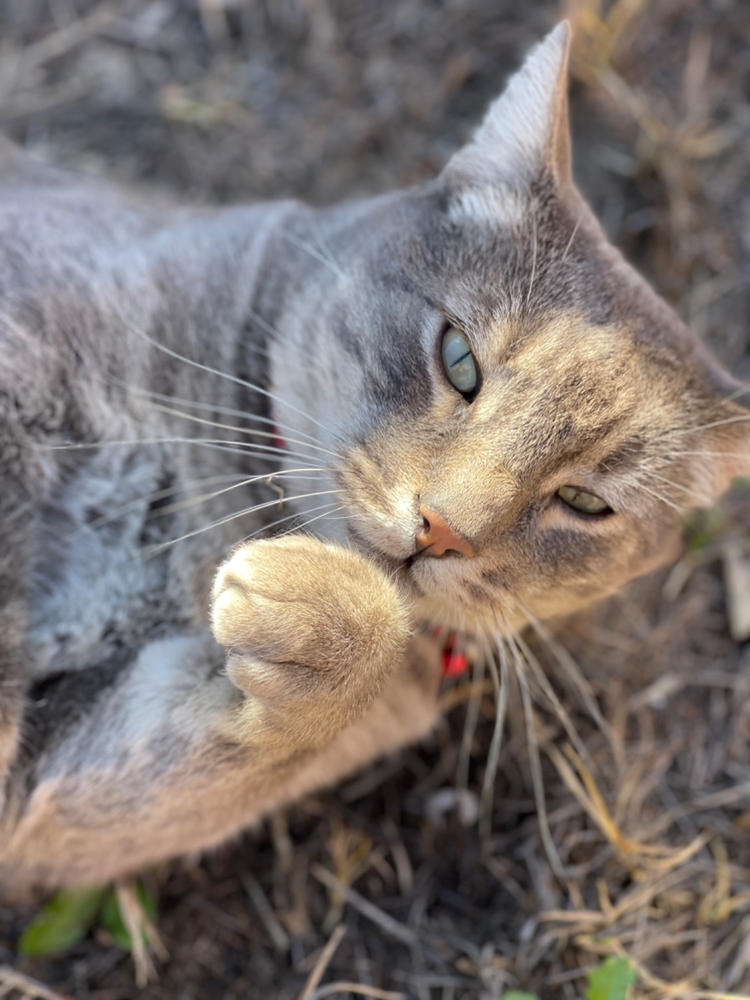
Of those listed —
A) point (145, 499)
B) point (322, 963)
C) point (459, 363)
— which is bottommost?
point (322, 963)

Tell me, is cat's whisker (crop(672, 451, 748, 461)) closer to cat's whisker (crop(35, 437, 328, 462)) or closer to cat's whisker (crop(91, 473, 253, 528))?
cat's whisker (crop(35, 437, 328, 462))

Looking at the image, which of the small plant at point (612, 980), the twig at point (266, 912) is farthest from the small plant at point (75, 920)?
the small plant at point (612, 980)

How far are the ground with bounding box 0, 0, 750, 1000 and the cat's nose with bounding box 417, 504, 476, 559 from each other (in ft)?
2.46

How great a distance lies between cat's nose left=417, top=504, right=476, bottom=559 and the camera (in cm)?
163

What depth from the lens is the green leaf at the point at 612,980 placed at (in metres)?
2.03

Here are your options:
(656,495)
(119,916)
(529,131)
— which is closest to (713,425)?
(656,495)

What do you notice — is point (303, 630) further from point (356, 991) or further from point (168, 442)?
point (356, 991)

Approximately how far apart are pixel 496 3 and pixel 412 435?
229 centimetres

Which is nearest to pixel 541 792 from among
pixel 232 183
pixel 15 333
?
pixel 15 333

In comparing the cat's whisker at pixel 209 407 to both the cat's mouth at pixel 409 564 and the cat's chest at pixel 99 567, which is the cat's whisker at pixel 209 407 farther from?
the cat's mouth at pixel 409 564

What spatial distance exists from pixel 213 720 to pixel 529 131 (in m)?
1.46

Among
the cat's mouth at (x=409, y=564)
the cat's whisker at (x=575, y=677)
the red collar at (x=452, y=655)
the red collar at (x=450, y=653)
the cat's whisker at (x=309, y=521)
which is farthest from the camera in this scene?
the cat's whisker at (x=575, y=677)

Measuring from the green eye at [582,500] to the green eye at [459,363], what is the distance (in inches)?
11.6

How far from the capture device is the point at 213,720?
1.75 meters
